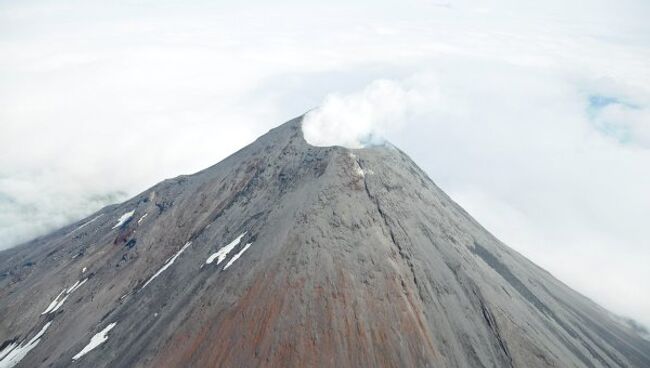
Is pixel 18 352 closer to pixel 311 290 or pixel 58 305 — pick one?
pixel 58 305

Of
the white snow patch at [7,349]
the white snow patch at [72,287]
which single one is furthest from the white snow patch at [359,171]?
the white snow patch at [7,349]

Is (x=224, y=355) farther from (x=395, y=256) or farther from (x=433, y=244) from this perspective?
(x=433, y=244)

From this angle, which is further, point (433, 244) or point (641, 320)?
point (641, 320)

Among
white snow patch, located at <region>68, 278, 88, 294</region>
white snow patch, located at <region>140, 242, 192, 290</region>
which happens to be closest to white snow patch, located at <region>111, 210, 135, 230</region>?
white snow patch, located at <region>68, 278, 88, 294</region>

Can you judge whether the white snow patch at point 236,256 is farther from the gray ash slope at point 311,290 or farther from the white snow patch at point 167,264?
the white snow patch at point 167,264

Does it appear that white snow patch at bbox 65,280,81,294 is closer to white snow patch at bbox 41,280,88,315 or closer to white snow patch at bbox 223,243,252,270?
white snow patch at bbox 41,280,88,315

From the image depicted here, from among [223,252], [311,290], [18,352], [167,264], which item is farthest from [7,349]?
[311,290]

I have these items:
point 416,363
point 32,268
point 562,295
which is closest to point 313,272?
point 416,363
